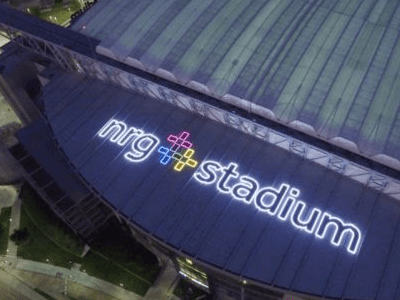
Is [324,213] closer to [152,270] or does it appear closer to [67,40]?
[152,270]

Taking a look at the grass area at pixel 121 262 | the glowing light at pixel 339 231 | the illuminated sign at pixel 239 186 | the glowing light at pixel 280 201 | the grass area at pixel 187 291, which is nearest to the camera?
the glowing light at pixel 339 231

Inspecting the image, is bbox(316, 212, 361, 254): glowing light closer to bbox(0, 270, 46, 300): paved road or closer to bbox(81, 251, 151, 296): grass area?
bbox(81, 251, 151, 296): grass area

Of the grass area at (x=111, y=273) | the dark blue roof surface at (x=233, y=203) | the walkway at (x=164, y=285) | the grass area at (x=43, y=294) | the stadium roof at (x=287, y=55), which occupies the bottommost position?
the grass area at (x=43, y=294)

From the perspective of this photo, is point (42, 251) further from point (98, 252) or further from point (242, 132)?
point (242, 132)

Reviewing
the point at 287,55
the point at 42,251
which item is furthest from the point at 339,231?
the point at 42,251

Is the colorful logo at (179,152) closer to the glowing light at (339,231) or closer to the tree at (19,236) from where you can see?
the glowing light at (339,231)

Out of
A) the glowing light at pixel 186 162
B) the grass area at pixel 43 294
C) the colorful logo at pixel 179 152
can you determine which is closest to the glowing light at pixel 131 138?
the colorful logo at pixel 179 152

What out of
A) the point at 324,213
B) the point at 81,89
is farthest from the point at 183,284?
the point at 81,89
